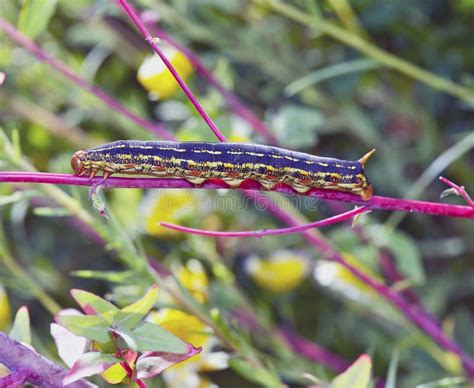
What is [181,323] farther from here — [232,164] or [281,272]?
[281,272]

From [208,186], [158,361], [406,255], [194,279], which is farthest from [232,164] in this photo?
[406,255]

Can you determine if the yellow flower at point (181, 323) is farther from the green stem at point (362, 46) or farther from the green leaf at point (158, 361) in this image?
the green stem at point (362, 46)

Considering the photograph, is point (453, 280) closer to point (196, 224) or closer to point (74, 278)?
point (196, 224)

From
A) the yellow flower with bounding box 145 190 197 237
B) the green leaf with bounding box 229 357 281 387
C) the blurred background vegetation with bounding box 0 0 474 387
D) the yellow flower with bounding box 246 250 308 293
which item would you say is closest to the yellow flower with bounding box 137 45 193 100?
the blurred background vegetation with bounding box 0 0 474 387

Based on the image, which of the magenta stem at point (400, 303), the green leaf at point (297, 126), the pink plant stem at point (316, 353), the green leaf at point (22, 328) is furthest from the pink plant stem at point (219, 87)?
the green leaf at point (22, 328)

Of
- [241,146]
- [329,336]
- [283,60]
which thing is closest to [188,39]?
[283,60]

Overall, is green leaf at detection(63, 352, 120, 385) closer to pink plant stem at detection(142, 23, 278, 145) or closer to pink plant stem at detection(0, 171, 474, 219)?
pink plant stem at detection(0, 171, 474, 219)
